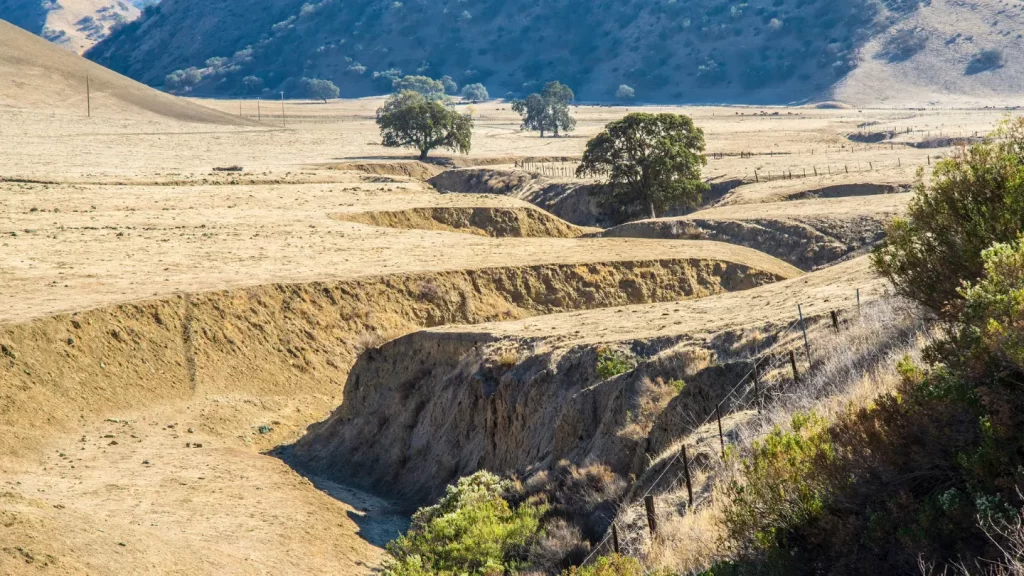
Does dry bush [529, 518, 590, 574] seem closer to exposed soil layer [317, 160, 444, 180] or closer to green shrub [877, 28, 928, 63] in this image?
exposed soil layer [317, 160, 444, 180]

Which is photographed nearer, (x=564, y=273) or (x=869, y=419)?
(x=869, y=419)

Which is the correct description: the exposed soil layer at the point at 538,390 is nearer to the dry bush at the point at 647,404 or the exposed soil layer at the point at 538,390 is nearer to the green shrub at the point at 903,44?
the dry bush at the point at 647,404

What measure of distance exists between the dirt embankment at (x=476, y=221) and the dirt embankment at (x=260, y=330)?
13.3 metres

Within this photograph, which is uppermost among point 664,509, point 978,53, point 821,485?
point 978,53

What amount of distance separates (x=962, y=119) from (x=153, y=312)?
105 m

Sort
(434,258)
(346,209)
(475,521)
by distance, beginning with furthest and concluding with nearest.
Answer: (346,209) < (434,258) < (475,521)

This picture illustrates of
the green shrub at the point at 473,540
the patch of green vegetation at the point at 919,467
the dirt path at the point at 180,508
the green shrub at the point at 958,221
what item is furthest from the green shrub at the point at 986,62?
the patch of green vegetation at the point at 919,467

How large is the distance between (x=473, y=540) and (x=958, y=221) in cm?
854

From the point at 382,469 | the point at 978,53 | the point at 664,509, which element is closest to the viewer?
the point at 664,509

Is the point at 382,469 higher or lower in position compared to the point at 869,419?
lower

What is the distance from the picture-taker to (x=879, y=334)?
14.9 meters

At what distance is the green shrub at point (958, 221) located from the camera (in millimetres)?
11812

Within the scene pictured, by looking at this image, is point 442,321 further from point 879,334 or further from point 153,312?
point 879,334

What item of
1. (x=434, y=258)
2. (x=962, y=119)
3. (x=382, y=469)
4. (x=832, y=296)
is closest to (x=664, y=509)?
(x=832, y=296)
